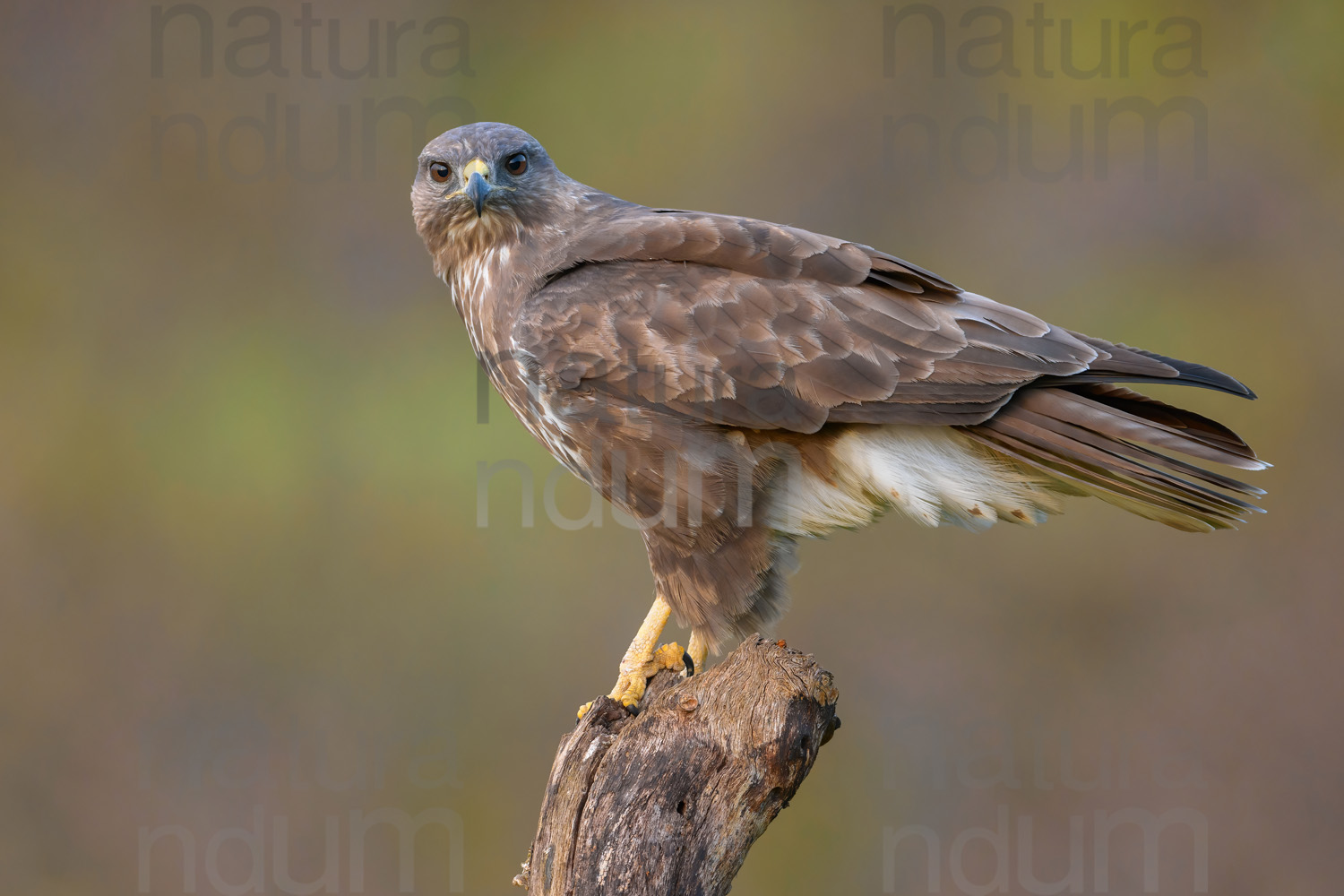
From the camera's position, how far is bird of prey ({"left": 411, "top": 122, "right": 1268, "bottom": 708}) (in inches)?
114

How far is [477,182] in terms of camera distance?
340 centimetres

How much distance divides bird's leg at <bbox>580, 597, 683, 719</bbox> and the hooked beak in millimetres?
1306

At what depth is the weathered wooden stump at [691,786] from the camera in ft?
9.02

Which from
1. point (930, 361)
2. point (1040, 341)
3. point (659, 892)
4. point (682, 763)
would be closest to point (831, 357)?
point (930, 361)

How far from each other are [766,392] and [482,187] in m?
1.08

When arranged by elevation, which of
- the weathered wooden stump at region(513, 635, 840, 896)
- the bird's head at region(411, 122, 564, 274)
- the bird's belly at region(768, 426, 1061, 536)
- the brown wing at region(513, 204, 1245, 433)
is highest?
the bird's head at region(411, 122, 564, 274)

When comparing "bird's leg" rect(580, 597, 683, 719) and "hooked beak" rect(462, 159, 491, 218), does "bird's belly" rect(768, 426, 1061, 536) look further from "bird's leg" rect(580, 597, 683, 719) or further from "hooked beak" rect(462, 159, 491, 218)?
"hooked beak" rect(462, 159, 491, 218)

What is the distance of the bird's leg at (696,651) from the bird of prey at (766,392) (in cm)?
1

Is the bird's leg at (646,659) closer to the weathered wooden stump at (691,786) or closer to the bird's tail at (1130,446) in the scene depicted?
the weathered wooden stump at (691,786)

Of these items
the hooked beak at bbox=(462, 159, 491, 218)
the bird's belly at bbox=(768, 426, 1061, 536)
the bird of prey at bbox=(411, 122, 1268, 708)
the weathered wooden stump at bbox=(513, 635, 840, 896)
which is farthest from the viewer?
the hooked beak at bbox=(462, 159, 491, 218)

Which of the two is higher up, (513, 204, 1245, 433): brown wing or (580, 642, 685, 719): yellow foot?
(513, 204, 1245, 433): brown wing

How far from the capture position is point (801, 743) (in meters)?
2.83

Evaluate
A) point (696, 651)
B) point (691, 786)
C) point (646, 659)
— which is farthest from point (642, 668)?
point (691, 786)

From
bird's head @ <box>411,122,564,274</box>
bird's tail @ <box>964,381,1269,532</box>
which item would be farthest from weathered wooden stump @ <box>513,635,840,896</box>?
bird's head @ <box>411,122,564,274</box>
